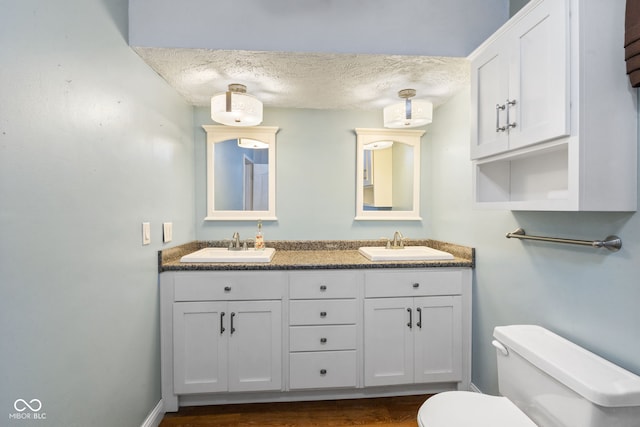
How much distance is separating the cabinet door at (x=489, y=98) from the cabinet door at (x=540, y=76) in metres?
0.05

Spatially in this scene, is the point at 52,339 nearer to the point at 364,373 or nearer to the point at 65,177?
the point at 65,177

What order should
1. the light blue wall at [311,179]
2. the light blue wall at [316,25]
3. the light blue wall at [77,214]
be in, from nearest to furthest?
the light blue wall at [77,214] < the light blue wall at [316,25] < the light blue wall at [311,179]

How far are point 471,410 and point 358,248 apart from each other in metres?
1.35

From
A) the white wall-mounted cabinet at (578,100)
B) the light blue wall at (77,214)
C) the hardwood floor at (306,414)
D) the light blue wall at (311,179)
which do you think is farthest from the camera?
the light blue wall at (311,179)

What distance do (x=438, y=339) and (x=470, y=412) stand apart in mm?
760

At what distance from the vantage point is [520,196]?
55.5 inches

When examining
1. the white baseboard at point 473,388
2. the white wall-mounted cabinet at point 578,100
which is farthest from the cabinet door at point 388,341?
the white wall-mounted cabinet at point 578,100

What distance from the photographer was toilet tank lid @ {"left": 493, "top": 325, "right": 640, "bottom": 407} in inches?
32.5

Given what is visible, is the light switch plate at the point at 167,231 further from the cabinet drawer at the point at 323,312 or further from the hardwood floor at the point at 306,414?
the hardwood floor at the point at 306,414

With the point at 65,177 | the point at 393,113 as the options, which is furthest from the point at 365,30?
the point at 65,177

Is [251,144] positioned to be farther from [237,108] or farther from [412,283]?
[412,283]

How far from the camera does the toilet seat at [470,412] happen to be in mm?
1034

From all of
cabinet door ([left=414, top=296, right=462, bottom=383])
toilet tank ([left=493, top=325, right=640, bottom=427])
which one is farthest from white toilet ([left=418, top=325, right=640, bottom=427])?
cabinet door ([left=414, top=296, right=462, bottom=383])

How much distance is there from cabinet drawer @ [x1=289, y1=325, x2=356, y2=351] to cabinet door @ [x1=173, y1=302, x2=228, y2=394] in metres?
0.43
